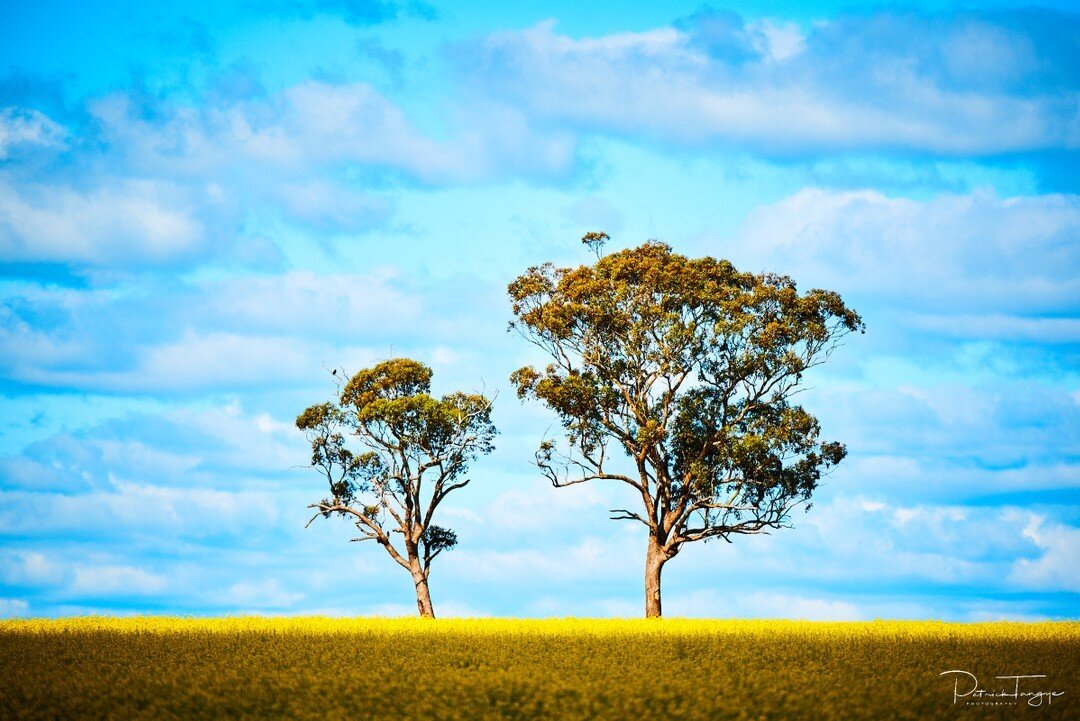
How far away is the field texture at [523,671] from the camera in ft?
69.1

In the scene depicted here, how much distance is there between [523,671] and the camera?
24.8m

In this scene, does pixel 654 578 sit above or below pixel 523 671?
above

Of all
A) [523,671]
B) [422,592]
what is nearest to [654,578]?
[422,592]

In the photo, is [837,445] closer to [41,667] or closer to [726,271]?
[726,271]

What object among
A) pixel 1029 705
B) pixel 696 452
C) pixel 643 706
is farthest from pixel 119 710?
pixel 696 452

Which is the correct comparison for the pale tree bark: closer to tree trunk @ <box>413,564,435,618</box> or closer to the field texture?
tree trunk @ <box>413,564,435,618</box>

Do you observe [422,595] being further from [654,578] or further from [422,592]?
[654,578]

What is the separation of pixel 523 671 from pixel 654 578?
23038 millimetres

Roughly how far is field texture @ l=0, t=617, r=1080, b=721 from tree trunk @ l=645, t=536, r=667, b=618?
324 inches

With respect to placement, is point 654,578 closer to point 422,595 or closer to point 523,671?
point 422,595

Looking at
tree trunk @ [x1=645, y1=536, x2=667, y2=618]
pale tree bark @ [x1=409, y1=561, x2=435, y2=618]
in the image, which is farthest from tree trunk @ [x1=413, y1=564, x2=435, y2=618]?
tree trunk @ [x1=645, y1=536, x2=667, y2=618]

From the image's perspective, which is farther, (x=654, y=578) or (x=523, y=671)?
(x=654, y=578)

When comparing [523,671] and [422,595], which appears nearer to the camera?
[523,671]

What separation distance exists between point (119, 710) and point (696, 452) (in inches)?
1199
